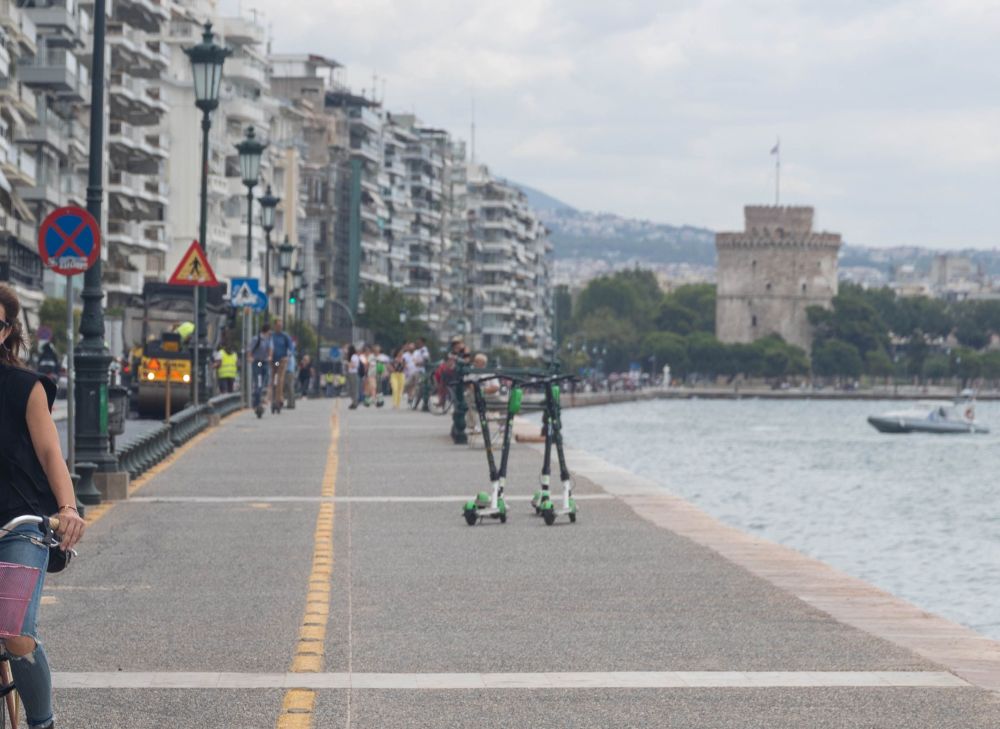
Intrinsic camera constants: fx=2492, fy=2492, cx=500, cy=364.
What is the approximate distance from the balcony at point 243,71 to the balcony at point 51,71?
134 feet

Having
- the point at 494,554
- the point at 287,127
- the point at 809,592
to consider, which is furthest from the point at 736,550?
the point at 287,127

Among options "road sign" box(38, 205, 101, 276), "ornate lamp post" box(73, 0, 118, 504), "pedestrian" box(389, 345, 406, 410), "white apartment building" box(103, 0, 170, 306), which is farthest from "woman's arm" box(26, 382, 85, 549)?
"white apartment building" box(103, 0, 170, 306)

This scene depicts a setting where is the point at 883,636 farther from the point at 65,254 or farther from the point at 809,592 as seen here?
the point at 65,254

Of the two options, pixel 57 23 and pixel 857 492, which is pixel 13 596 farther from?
pixel 57 23

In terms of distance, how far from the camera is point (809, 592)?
43.9ft

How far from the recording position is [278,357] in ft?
138

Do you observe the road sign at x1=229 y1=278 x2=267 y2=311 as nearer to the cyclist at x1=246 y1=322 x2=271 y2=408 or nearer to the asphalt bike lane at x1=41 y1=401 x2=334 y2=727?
the cyclist at x1=246 y1=322 x2=271 y2=408

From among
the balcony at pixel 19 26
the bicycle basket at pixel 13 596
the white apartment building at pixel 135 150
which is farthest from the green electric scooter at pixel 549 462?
the white apartment building at pixel 135 150

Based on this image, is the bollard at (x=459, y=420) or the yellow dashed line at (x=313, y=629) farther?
the bollard at (x=459, y=420)

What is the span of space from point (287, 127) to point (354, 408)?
307ft

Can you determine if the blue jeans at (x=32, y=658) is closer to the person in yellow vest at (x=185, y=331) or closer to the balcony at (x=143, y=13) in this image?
the person in yellow vest at (x=185, y=331)

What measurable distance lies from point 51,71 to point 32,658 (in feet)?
240

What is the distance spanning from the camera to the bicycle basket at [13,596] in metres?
6.71

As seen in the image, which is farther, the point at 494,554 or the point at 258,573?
the point at 494,554
